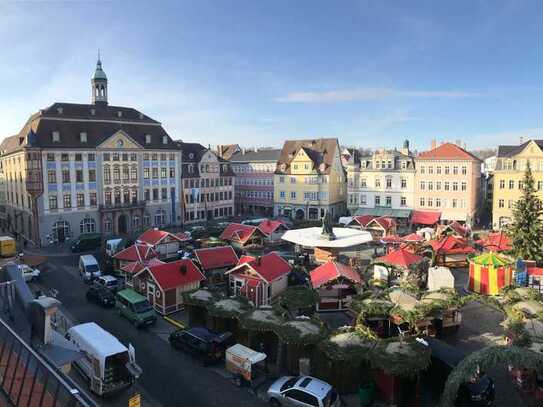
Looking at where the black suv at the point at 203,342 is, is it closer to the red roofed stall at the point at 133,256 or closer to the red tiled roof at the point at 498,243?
the red roofed stall at the point at 133,256

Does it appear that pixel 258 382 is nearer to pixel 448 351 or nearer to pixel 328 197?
pixel 448 351

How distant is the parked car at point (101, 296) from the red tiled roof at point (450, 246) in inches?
1050

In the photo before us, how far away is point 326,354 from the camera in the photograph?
656 inches

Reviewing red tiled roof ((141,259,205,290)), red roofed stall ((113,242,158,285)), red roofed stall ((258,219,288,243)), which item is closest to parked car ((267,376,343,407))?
red tiled roof ((141,259,205,290))

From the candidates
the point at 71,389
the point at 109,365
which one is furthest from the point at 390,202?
the point at 71,389

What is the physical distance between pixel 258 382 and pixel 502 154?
164 ft

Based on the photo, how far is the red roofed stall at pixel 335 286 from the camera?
26672mm

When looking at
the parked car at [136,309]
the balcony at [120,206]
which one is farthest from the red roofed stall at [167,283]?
the balcony at [120,206]

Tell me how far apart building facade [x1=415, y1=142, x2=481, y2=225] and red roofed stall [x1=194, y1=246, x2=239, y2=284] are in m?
35.1

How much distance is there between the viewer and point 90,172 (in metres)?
50.9

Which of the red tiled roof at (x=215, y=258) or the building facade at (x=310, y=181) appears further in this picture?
the building facade at (x=310, y=181)

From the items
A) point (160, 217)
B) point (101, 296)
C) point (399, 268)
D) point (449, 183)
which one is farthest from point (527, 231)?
point (160, 217)

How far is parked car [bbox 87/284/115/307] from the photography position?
88.1 feet

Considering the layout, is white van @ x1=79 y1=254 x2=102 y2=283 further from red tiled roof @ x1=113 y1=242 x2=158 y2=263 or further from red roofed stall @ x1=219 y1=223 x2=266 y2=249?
red roofed stall @ x1=219 y1=223 x2=266 y2=249
